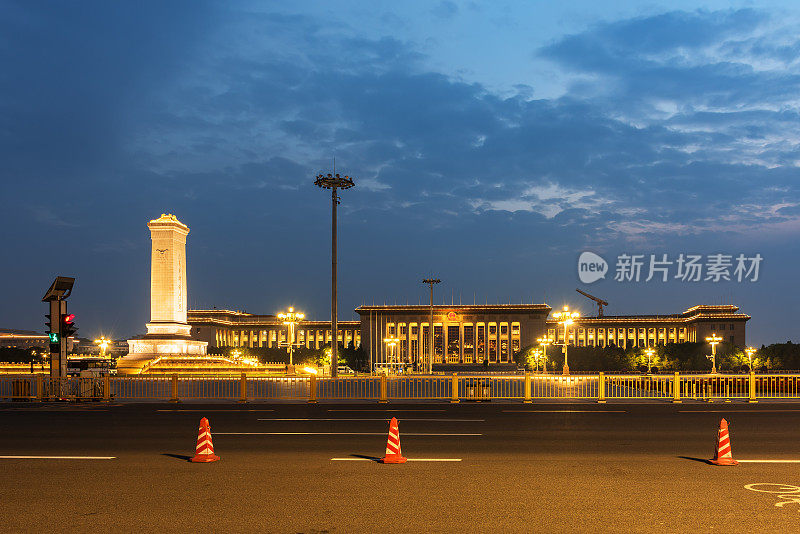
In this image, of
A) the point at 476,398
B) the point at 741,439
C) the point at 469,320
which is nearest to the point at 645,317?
the point at 469,320

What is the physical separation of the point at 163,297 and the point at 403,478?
226 ft

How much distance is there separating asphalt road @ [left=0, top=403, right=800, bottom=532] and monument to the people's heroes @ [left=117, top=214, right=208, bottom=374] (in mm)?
56587

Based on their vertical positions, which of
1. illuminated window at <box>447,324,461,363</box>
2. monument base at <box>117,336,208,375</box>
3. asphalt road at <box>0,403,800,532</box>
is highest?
asphalt road at <box>0,403,800,532</box>

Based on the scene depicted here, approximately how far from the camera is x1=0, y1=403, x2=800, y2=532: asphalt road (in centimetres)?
841

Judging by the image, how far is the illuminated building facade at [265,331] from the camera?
6513 inches

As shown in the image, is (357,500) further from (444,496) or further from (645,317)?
(645,317)

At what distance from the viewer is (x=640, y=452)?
45.8 ft

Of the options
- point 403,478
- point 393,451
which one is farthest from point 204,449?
point 403,478

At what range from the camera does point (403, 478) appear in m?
11.0

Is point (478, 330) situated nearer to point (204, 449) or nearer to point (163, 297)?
point (163, 297)

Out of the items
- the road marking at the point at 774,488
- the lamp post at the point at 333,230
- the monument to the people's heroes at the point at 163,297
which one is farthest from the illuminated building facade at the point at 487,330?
the road marking at the point at 774,488

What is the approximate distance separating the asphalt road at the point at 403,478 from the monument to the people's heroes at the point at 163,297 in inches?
2228

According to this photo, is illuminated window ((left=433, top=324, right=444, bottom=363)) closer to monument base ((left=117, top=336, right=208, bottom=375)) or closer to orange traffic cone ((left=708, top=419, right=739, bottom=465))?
monument base ((left=117, top=336, right=208, bottom=375))

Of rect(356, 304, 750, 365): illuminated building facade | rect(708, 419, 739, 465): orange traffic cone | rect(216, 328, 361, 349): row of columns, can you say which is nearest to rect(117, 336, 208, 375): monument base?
rect(708, 419, 739, 465): orange traffic cone
